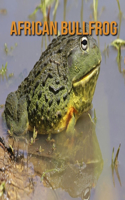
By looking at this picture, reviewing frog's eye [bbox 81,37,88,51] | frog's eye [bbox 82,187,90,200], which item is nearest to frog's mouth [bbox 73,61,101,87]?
frog's eye [bbox 81,37,88,51]

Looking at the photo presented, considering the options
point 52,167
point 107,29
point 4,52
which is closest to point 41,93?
point 52,167

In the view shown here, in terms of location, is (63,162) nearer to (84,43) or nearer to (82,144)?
(82,144)

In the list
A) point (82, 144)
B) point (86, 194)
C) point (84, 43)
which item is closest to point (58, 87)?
point (84, 43)

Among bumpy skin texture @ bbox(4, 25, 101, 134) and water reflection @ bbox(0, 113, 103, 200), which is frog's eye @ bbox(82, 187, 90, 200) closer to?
water reflection @ bbox(0, 113, 103, 200)

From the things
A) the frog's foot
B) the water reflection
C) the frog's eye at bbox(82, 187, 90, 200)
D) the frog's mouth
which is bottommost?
the frog's eye at bbox(82, 187, 90, 200)

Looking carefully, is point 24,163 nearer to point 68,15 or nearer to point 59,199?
point 59,199

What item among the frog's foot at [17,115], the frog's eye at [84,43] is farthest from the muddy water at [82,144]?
the frog's eye at [84,43]
